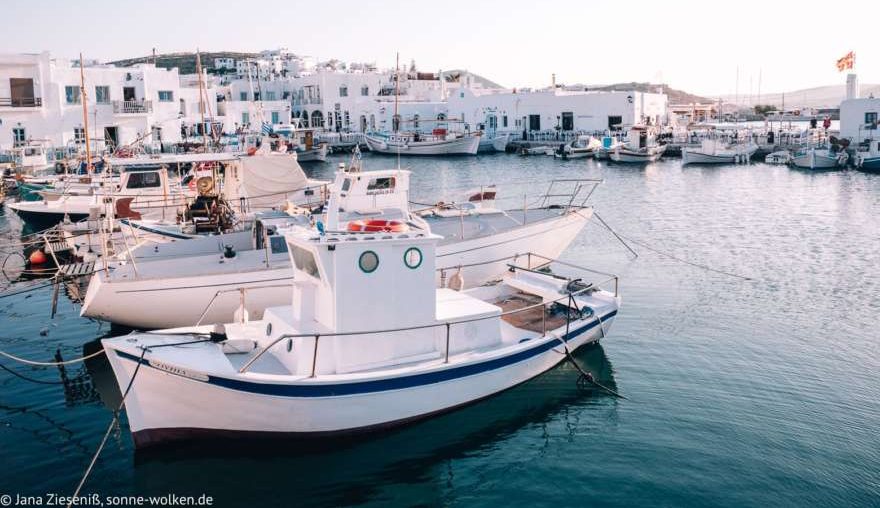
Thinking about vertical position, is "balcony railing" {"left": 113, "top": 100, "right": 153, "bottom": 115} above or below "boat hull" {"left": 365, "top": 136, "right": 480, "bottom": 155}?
above

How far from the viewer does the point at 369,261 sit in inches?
479

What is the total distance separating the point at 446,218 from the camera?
22578 mm

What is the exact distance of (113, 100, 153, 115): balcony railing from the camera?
58.2 m

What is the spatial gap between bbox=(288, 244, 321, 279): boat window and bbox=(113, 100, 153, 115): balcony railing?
168 feet

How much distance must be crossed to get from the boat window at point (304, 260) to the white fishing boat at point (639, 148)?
177 feet

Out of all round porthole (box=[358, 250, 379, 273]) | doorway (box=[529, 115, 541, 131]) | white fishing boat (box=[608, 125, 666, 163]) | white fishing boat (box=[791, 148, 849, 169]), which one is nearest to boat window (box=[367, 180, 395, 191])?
round porthole (box=[358, 250, 379, 273])

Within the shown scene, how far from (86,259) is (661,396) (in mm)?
15827

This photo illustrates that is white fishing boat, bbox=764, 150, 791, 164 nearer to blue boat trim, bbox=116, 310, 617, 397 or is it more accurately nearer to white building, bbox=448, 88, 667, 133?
white building, bbox=448, 88, 667, 133

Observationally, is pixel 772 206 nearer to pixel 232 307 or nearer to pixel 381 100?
pixel 232 307

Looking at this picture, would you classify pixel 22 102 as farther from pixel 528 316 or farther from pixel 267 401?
pixel 267 401

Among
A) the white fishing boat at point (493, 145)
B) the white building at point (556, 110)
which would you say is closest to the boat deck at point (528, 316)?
the white building at point (556, 110)

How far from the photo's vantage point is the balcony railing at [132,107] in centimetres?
5825

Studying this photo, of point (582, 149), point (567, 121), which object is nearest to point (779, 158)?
point (582, 149)

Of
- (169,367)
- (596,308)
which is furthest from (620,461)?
(169,367)
